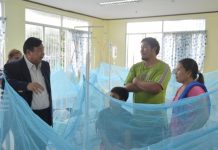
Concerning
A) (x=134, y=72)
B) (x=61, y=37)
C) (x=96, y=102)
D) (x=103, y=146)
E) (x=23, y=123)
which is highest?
(x=61, y=37)

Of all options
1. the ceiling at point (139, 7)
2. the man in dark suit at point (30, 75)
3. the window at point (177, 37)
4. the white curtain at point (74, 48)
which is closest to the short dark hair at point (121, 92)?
the man in dark suit at point (30, 75)

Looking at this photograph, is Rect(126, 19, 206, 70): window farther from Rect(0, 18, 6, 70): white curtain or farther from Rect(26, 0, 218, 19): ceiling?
Rect(0, 18, 6, 70): white curtain

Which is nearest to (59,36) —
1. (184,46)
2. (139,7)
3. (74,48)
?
(74,48)

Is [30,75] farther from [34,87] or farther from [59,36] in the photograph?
[59,36]

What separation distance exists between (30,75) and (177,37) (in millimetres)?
5100

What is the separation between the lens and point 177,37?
641 centimetres

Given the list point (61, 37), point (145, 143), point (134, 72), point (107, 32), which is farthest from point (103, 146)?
point (107, 32)

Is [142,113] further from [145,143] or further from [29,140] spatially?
[29,140]

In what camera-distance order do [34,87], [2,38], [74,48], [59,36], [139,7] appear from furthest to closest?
1. [74,48]
2. [59,36]
3. [139,7]
4. [2,38]
5. [34,87]

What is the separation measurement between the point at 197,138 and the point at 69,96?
2.27 m

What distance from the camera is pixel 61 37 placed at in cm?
608

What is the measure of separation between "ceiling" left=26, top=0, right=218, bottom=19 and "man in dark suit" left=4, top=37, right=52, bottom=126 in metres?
3.37

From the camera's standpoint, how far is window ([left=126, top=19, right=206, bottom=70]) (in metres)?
6.20

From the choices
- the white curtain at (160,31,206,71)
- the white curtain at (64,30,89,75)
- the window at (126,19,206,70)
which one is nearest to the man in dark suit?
the white curtain at (64,30,89,75)
